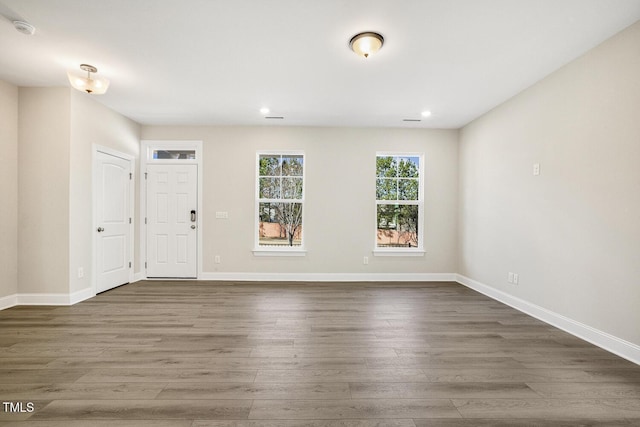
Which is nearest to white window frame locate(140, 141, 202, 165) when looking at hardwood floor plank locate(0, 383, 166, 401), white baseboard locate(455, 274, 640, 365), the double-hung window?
the double-hung window

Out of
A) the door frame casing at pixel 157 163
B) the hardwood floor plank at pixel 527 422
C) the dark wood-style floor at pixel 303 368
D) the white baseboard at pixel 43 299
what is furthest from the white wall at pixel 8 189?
the hardwood floor plank at pixel 527 422

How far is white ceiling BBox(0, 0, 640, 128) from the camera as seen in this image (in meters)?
A: 2.20

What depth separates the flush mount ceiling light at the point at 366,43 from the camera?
2473 millimetres

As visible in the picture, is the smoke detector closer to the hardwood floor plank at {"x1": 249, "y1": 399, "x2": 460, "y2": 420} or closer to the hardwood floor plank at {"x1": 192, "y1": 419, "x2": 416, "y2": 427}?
the hardwood floor plank at {"x1": 192, "y1": 419, "x2": 416, "y2": 427}

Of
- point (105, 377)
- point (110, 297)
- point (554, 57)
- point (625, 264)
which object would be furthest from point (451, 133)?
point (110, 297)

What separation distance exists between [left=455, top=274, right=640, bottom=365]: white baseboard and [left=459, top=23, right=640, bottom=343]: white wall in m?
0.05

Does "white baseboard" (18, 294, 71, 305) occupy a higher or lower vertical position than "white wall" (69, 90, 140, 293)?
lower

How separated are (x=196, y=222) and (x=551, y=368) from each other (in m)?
4.96

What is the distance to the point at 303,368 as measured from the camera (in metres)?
2.18

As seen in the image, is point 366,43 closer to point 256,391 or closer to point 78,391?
point 256,391

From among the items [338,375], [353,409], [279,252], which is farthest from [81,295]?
[353,409]

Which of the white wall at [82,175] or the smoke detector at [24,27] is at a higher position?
the smoke detector at [24,27]

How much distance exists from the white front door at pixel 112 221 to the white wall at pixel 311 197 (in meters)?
1.00

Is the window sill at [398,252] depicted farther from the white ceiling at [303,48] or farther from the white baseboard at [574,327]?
the white ceiling at [303,48]
